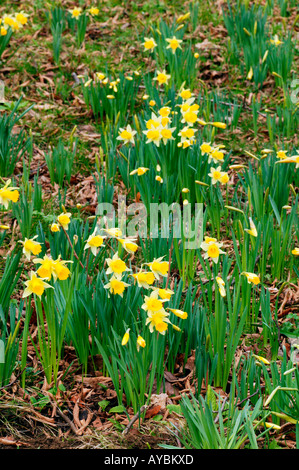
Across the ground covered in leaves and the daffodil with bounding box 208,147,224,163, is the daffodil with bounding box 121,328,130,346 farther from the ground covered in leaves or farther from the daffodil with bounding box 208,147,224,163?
the daffodil with bounding box 208,147,224,163

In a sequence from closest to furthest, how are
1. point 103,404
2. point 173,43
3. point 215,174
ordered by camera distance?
point 103,404 → point 215,174 → point 173,43

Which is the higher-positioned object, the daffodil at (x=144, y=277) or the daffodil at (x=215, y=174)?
the daffodil at (x=215, y=174)

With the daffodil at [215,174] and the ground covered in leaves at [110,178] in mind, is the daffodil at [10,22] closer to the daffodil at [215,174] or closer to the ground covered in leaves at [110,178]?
the ground covered in leaves at [110,178]

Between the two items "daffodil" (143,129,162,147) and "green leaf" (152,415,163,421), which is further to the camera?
"daffodil" (143,129,162,147)

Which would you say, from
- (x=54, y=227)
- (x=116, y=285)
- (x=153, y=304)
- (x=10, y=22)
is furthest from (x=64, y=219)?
(x=10, y=22)

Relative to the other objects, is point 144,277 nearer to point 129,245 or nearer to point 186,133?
point 129,245

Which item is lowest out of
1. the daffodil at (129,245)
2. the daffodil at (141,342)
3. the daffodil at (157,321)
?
the daffodil at (141,342)

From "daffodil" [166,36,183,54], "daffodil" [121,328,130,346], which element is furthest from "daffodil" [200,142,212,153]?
"daffodil" [121,328,130,346]

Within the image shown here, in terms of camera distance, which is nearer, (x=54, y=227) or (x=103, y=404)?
(x=103, y=404)

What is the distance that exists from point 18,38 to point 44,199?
90.5 inches

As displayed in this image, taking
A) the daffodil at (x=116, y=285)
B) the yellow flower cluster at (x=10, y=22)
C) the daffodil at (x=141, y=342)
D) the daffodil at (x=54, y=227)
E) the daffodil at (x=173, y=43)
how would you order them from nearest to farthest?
the daffodil at (x=141, y=342) → the daffodil at (x=116, y=285) → the daffodil at (x=54, y=227) → the daffodil at (x=173, y=43) → the yellow flower cluster at (x=10, y=22)

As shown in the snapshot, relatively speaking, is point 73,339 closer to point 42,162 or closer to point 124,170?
point 124,170

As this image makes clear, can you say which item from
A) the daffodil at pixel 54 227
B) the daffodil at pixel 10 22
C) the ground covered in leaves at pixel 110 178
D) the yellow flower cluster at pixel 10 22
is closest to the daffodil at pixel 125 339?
the ground covered in leaves at pixel 110 178

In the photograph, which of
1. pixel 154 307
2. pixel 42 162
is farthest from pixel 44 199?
pixel 154 307
